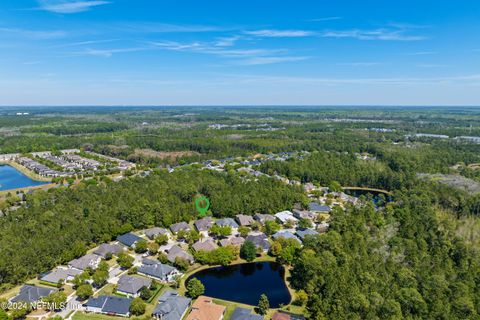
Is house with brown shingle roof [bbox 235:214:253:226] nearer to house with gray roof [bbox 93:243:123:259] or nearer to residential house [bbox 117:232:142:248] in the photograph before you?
residential house [bbox 117:232:142:248]

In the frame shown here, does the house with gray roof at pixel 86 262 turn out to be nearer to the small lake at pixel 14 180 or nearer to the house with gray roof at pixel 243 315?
the house with gray roof at pixel 243 315

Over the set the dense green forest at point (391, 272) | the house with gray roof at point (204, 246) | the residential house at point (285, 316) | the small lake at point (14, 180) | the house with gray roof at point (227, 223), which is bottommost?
the residential house at point (285, 316)

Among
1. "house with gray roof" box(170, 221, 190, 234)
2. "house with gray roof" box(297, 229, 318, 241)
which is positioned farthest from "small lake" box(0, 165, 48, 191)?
"house with gray roof" box(297, 229, 318, 241)

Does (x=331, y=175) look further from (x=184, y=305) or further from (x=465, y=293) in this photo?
(x=184, y=305)

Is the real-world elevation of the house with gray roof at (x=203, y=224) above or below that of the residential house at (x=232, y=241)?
above

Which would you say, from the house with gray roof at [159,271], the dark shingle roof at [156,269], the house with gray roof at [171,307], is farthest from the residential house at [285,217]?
the house with gray roof at [171,307]

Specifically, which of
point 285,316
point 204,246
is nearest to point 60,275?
point 204,246

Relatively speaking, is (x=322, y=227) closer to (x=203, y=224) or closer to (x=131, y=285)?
(x=203, y=224)
